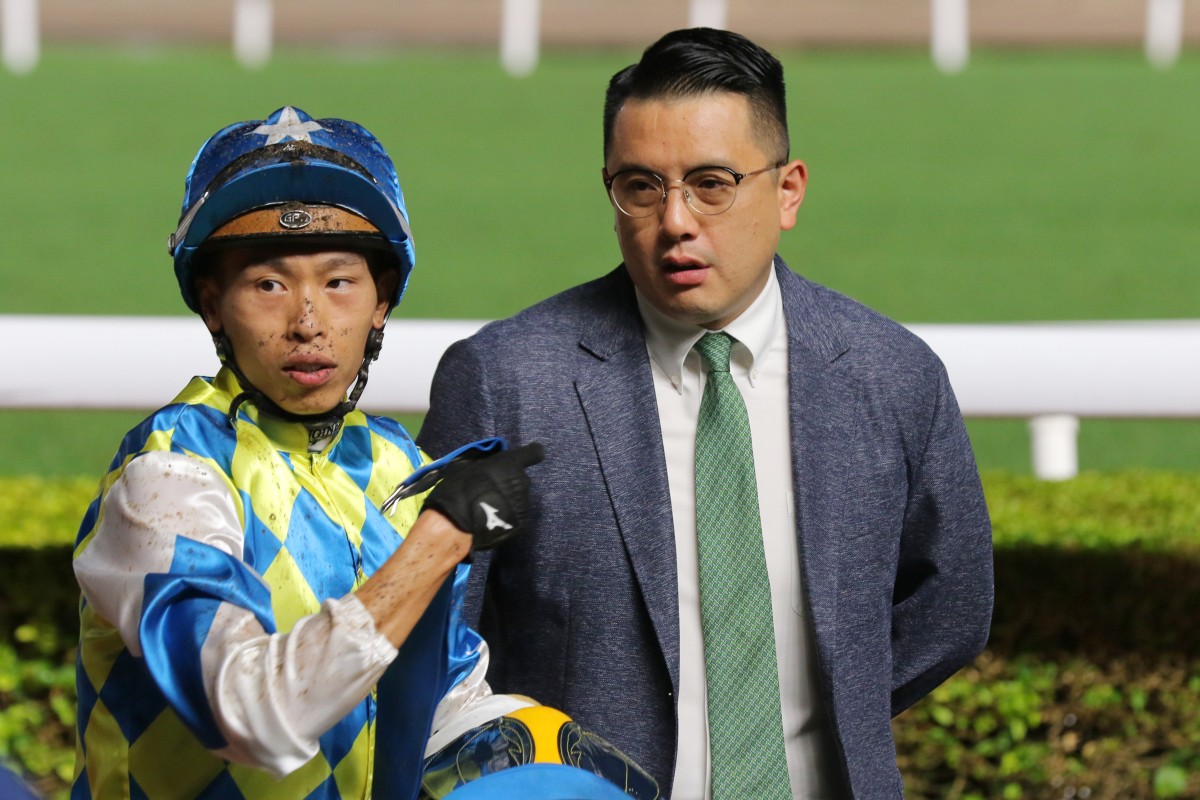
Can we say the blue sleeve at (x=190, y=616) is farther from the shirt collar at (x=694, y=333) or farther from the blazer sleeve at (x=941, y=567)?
the blazer sleeve at (x=941, y=567)

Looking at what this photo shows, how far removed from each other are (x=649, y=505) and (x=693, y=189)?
466 millimetres

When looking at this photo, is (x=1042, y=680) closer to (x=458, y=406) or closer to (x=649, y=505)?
(x=649, y=505)

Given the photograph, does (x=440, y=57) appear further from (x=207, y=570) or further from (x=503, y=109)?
(x=207, y=570)

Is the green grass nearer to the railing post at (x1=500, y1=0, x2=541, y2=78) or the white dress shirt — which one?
the railing post at (x1=500, y1=0, x2=541, y2=78)

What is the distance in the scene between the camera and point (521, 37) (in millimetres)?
19703

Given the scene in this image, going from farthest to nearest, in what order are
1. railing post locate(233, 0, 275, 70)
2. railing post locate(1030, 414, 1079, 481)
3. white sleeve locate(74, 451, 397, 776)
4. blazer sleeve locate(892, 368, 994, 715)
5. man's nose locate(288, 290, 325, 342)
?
railing post locate(233, 0, 275, 70) → railing post locate(1030, 414, 1079, 481) → blazer sleeve locate(892, 368, 994, 715) → man's nose locate(288, 290, 325, 342) → white sleeve locate(74, 451, 397, 776)

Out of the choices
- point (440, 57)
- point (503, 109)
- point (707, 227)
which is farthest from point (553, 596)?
point (440, 57)

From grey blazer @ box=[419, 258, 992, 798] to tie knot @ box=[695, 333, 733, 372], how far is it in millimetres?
98

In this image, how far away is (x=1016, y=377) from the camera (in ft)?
13.5

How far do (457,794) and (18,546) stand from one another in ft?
8.49

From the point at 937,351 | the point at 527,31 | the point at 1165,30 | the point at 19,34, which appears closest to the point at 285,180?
the point at 937,351

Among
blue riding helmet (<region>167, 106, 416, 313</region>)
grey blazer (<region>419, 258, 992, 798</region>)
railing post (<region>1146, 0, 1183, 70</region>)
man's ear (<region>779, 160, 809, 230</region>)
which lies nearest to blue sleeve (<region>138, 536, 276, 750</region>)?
blue riding helmet (<region>167, 106, 416, 313</region>)

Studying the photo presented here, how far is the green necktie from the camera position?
8.29 ft

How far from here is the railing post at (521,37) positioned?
1936 centimetres
